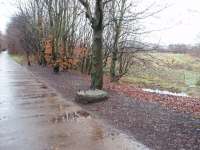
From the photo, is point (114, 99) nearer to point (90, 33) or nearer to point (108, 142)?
point (108, 142)

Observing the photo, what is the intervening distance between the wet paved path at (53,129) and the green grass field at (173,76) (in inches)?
428

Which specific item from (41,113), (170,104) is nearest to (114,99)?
(170,104)

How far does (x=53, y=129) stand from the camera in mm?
8734

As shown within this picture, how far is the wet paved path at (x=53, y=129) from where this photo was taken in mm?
7340

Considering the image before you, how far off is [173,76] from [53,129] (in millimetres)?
27000

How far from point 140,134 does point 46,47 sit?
829 inches

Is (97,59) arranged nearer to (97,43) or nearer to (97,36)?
(97,43)

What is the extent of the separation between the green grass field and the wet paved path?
10.9 m

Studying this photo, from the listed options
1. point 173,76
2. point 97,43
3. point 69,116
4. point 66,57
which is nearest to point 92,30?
point 66,57

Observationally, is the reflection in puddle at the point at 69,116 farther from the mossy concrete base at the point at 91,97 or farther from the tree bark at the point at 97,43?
the tree bark at the point at 97,43

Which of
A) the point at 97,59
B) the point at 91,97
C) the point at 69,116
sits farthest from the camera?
the point at 97,59

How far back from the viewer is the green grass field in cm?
2617

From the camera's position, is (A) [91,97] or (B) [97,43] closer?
(A) [91,97]

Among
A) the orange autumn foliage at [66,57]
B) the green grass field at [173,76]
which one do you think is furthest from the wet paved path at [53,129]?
the orange autumn foliage at [66,57]
